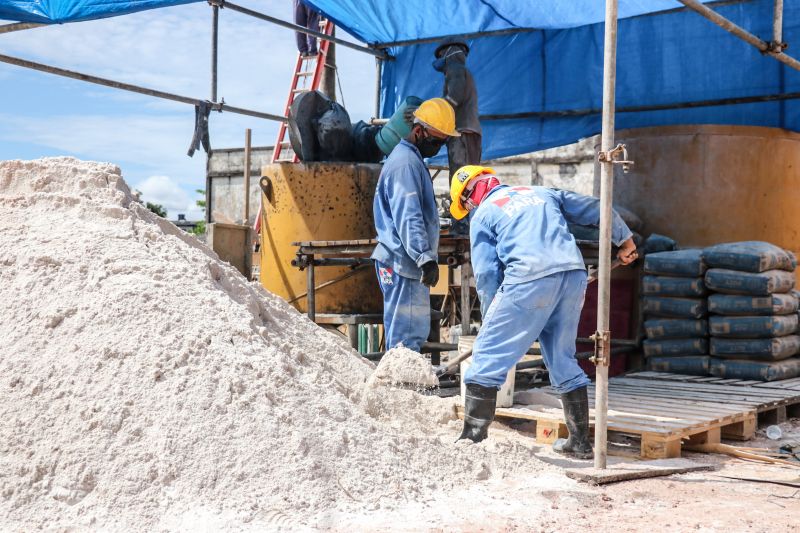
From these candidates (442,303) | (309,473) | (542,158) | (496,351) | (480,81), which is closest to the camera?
(309,473)

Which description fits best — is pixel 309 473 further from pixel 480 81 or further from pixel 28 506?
pixel 480 81

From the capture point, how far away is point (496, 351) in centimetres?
456

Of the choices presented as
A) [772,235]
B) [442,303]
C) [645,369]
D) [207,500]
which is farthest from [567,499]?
[442,303]

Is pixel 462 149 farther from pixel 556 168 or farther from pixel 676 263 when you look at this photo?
pixel 556 168

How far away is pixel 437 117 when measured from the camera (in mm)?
6117

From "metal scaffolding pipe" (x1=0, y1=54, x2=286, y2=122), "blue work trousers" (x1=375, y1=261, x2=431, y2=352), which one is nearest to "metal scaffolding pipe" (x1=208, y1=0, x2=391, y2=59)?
"metal scaffolding pipe" (x1=0, y1=54, x2=286, y2=122)

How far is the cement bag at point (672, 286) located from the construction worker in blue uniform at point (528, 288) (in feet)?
8.15

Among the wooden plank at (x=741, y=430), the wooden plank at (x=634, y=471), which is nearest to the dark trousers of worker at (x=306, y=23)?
the wooden plank at (x=741, y=430)

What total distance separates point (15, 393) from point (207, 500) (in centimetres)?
105

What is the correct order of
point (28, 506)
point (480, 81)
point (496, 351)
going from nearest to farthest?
point (28, 506)
point (496, 351)
point (480, 81)

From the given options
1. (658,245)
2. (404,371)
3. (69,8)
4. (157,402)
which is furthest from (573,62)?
(157,402)

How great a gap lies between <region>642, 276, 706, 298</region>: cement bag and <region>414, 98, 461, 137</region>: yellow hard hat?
7.28 feet

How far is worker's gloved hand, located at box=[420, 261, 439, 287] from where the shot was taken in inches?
225

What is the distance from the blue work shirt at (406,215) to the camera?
5.77 metres
